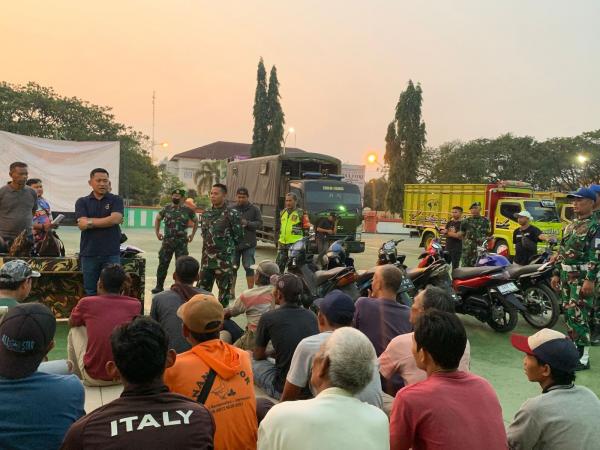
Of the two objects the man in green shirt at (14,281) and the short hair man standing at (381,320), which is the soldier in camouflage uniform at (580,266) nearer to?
the short hair man standing at (381,320)

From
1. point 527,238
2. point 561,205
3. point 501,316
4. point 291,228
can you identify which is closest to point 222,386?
point 501,316

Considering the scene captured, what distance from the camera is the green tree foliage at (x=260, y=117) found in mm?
53531

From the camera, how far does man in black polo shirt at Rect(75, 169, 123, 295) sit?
5602 mm

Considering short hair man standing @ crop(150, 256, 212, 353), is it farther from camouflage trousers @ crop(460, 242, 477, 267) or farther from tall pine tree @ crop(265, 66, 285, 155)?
tall pine tree @ crop(265, 66, 285, 155)

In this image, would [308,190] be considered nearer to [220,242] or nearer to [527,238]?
[527,238]

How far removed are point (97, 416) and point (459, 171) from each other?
1754 inches

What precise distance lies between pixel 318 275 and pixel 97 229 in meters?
2.54

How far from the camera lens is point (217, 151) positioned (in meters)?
83.8

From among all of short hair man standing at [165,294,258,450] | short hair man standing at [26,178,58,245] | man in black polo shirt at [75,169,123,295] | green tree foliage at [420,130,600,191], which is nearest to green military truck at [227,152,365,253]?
short hair man standing at [26,178,58,245]

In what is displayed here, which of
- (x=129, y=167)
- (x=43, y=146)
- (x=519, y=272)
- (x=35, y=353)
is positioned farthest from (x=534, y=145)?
(x=35, y=353)

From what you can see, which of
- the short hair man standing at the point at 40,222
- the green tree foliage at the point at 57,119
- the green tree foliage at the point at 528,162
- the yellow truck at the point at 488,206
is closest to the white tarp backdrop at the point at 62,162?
the green tree foliage at the point at 57,119

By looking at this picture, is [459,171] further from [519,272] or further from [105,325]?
[105,325]

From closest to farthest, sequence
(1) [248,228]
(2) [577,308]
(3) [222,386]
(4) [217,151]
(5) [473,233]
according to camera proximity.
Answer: (3) [222,386] < (2) [577,308] < (1) [248,228] < (5) [473,233] < (4) [217,151]

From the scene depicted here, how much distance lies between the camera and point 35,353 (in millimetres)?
2062
